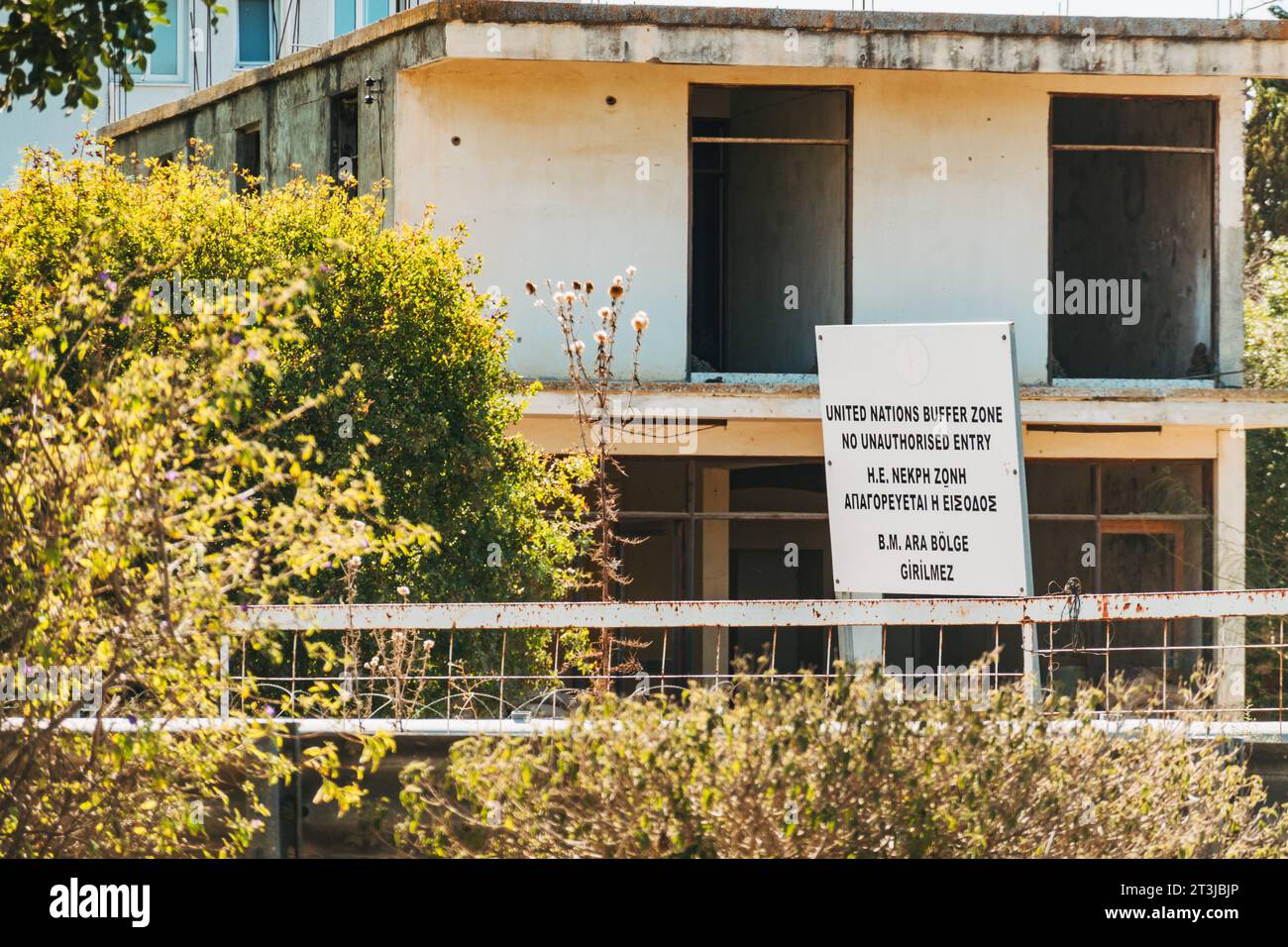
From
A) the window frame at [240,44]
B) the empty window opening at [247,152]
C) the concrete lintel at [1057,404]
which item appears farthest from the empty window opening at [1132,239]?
the window frame at [240,44]

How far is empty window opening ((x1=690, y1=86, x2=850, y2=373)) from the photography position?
16.6 meters

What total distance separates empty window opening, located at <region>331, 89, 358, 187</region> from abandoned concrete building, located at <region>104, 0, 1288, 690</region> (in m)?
0.02

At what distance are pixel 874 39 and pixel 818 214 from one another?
2213 mm

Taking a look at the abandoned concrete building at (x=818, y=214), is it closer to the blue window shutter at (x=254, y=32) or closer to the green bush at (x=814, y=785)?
the green bush at (x=814, y=785)

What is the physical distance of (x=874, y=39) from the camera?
15203 millimetres

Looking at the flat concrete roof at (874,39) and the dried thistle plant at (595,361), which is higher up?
the flat concrete roof at (874,39)

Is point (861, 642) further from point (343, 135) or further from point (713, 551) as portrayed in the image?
point (343, 135)

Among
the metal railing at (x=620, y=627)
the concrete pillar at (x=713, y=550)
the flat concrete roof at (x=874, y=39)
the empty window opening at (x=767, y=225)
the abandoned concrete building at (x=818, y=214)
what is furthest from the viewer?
the concrete pillar at (x=713, y=550)

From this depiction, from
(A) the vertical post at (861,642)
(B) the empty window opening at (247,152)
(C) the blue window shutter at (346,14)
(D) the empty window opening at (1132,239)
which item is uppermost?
(C) the blue window shutter at (346,14)

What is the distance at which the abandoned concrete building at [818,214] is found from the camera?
15312 millimetres

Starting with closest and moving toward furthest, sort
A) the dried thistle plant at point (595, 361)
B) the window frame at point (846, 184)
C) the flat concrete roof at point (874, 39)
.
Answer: the dried thistle plant at point (595, 361) < the flat concrete roof at point (874, 39) < the window frame at point (846, 184)

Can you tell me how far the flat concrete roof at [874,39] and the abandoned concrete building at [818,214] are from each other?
25 millimetres

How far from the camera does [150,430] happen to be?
17.0 feet

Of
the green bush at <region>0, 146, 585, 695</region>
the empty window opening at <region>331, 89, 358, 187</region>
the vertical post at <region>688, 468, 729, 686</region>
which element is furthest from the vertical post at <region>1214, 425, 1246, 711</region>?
the empty window opening at <region>331, 89, 358, 187</region>
